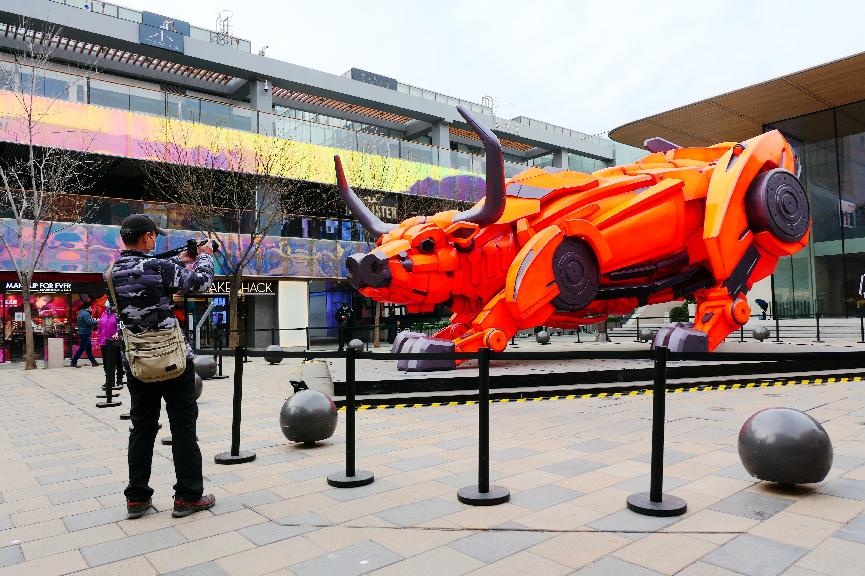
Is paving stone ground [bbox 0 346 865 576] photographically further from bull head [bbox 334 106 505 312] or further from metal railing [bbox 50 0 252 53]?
metal railing [bbox 50 0 252 53]

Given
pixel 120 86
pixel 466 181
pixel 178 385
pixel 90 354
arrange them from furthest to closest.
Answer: pixel 466 181
pixel 120 86
pixel 90 354
pixel 178 385

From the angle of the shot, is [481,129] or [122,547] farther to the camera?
[481,129]

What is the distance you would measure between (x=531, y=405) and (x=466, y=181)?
22.9 meters

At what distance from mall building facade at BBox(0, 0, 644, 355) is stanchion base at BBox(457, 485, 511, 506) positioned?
18127 millimetres

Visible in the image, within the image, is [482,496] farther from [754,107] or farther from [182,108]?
[754,107]

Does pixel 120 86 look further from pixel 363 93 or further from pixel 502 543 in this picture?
pixel 502 543

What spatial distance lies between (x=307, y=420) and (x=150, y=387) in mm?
2181

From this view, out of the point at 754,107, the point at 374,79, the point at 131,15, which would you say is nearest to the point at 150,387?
the point at 754,107

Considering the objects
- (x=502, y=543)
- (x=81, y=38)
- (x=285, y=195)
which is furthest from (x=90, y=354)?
(x=502, y=543)

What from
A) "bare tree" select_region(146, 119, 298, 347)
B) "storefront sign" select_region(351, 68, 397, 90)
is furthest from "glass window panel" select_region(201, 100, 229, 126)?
"storefront sign" select_region(351, 68, 397, 90)

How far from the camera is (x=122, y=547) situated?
3.69m

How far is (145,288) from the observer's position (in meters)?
4.18

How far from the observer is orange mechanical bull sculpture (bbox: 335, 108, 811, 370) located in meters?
9.92

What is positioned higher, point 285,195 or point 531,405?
point 285,195
